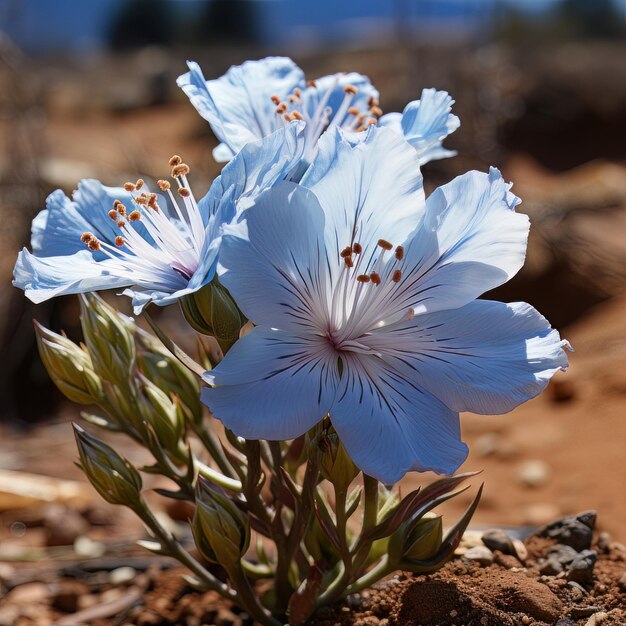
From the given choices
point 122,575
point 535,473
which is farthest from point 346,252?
point 535,473

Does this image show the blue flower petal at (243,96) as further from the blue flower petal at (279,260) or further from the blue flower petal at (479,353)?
the blue flower petal at (479,353)

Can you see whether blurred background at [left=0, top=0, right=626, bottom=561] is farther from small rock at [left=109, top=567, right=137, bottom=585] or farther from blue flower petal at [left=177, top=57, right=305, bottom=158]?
blue flower petal at [left=177, top=57, right=305, bottom=158]

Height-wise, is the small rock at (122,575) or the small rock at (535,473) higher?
Answer: the small rock at (535,473)

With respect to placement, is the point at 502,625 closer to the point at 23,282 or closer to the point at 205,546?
the point at 205,546

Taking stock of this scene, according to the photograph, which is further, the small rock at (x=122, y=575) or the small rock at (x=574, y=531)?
the small rock at (x=122, y=575)

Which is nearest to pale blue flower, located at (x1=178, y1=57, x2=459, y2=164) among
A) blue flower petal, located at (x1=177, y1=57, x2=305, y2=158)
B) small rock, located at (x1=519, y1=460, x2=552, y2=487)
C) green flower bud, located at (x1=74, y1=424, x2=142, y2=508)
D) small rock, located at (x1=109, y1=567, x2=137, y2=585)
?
blue flower petal, located at (x1=177, y1=57, x2=305, y2=158)

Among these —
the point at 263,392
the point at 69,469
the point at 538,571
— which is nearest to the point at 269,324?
the point at 263,392

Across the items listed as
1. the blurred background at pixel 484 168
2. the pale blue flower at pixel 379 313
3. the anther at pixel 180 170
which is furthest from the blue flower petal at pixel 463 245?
the blurred background at pixel 484 168

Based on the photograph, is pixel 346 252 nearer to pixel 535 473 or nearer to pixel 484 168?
pixel 535 473
